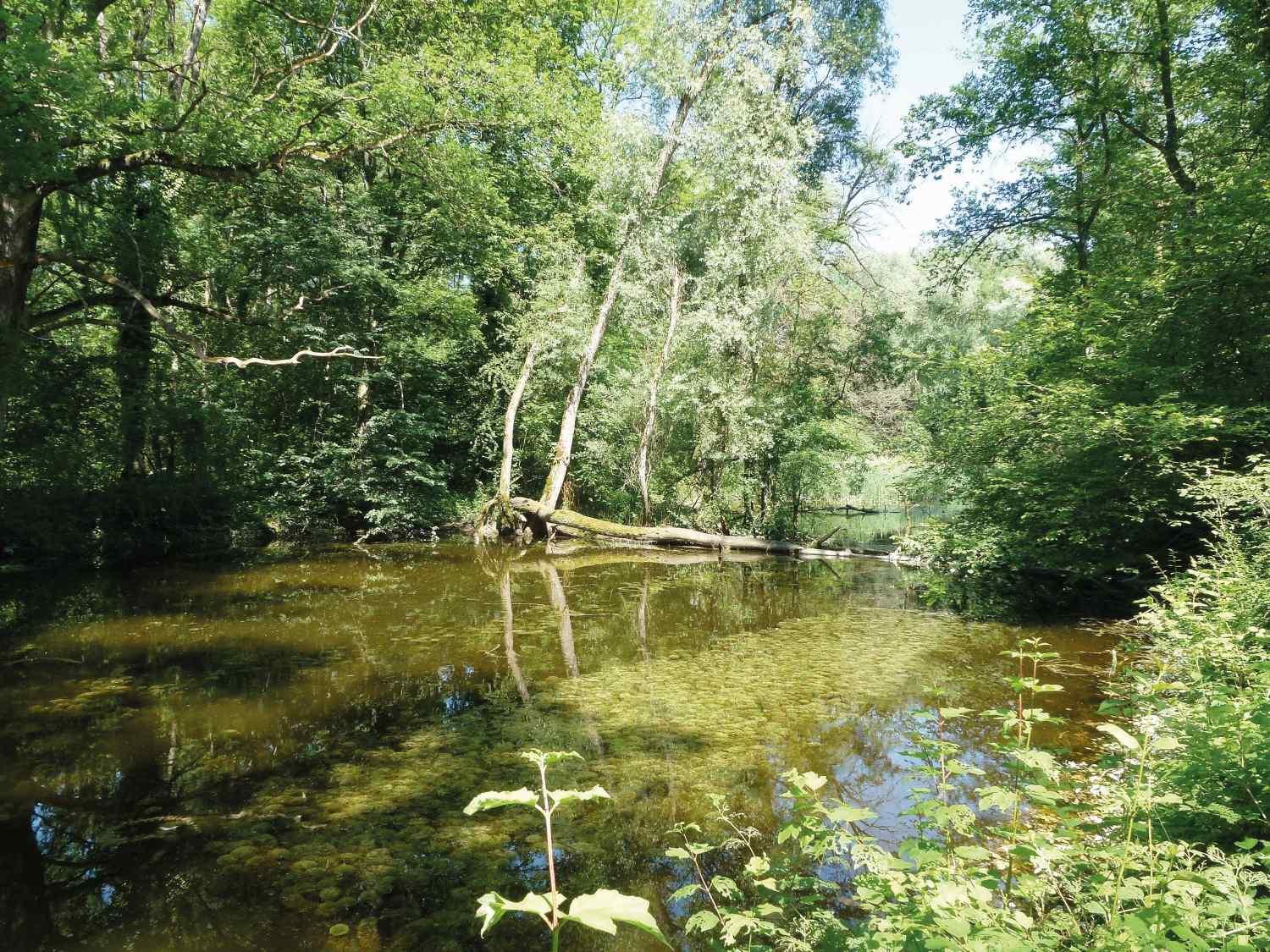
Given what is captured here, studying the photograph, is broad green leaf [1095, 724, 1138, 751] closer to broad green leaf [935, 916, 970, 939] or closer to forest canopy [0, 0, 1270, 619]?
broad green leaf [935, 916, 970, 939]

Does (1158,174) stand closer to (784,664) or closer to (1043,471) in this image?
(1043,471)

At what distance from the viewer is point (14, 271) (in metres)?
7.91

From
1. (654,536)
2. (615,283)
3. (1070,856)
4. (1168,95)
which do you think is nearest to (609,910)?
(1070,856)

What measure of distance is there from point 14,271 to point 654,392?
36.0 ft

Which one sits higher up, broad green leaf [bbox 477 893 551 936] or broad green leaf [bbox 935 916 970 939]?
broad green leaf [bbox 477 893 551 936]

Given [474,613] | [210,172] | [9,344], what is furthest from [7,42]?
[474,613]

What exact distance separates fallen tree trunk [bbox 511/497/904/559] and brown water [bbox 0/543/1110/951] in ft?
16.3

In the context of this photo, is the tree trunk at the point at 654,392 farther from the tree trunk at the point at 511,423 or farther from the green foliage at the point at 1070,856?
the green foliage at the point at 1070,856

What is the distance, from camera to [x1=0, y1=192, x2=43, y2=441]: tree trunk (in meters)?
7.54

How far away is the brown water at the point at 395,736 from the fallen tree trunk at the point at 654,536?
4.96 m

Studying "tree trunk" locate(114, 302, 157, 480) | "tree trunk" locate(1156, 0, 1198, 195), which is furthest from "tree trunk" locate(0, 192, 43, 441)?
"tree trunk" locate(1156, 0, 1198, 195)

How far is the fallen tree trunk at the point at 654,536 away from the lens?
47.8 ft

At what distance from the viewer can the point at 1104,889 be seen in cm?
169

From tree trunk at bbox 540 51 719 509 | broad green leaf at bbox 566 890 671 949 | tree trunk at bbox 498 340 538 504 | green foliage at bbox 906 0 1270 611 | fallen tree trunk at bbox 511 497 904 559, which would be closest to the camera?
broad green leaf at bbox 566 890 671 949
